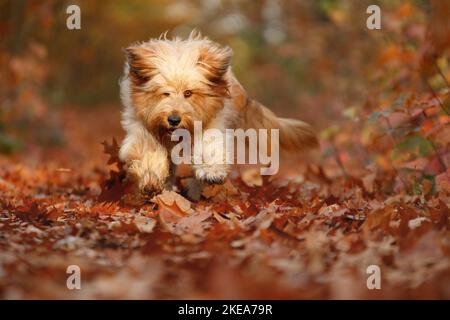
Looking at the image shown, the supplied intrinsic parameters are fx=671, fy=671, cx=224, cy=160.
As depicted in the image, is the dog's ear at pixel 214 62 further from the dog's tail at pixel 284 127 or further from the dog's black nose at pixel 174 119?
the dog's tail at pixel 284 127

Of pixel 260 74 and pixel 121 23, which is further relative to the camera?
pixel 121 23

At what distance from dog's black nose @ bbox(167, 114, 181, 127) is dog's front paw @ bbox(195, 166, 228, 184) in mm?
443

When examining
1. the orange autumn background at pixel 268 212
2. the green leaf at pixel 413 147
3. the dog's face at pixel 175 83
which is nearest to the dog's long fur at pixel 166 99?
the dog's face at pixel 175 83

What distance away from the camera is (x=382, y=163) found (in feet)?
21.0

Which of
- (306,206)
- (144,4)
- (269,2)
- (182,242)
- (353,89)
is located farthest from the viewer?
(144,4)

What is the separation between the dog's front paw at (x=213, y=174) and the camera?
16.4 ft

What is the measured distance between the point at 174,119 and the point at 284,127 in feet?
4.86

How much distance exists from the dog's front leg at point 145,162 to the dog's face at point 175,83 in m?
0.12

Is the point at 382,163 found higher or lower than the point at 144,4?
lower
